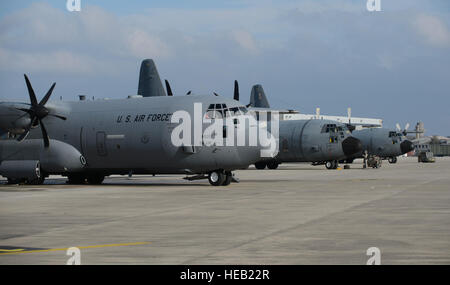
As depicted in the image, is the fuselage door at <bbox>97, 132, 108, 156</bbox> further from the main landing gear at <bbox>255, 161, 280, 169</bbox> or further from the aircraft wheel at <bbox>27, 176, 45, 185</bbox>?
the main landing gear at <bbox>255, 161, 280, 169</bbox>

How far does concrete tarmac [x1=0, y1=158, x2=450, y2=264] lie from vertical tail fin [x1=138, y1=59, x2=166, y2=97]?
3009 centimetres

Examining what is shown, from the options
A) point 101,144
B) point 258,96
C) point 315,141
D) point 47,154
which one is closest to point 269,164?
point 315,141

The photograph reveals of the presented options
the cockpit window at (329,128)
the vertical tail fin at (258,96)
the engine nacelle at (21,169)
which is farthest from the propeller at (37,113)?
the vertical tail fin at (258,96)

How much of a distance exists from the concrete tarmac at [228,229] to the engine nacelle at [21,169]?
10681mm

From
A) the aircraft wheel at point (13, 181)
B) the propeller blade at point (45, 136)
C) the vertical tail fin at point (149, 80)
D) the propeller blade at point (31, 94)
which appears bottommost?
the aircraft wheel at point (13, 181)

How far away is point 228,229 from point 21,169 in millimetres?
23379

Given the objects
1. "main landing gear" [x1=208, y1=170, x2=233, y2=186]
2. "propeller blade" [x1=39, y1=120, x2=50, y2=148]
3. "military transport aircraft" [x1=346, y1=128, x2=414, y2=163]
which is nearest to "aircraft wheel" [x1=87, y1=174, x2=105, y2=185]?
"propeller blade" [x1=39, y1=120, x2=50, y2=148]

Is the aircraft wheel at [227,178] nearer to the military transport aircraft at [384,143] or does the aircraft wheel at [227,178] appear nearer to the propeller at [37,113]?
the propeller at [37,113]

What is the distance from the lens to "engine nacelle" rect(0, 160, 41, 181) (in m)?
34.5

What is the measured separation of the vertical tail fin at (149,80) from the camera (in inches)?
2111

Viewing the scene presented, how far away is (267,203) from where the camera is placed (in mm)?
21141

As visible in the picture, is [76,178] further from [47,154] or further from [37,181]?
[47,154]

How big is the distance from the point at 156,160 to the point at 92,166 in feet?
14.1
